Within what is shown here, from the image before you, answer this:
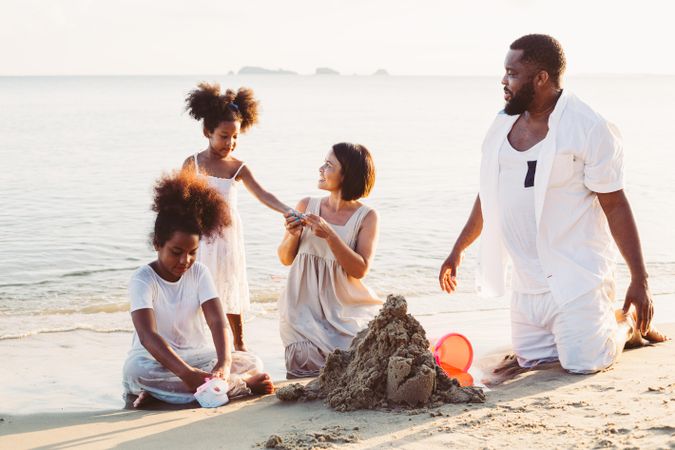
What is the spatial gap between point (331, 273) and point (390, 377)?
1.52 metres

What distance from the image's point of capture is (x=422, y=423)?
12.3 ft

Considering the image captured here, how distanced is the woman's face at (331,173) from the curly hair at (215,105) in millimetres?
993

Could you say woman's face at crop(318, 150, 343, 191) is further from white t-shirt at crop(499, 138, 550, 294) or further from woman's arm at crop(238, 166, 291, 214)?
white t-shirt at crop(499, 138, 550, 294)

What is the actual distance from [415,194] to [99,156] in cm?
1031

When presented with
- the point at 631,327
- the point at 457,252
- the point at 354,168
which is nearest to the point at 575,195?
the point at 457,252

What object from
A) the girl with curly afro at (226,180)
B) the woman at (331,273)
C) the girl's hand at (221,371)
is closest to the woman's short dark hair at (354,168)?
the woman at (331,273)

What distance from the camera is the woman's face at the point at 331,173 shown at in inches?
214

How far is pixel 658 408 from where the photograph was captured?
146 inches

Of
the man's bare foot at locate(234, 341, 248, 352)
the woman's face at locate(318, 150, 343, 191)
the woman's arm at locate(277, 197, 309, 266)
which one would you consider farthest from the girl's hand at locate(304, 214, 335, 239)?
the man's bare foot at locate(234, 341, 248, 352)

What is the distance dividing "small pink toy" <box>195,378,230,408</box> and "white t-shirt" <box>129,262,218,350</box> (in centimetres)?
45

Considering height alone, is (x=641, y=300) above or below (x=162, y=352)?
above

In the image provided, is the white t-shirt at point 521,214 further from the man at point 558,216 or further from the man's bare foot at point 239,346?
the man's bare foot at point 239,346

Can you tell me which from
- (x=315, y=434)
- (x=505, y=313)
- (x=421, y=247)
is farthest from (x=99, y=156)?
(x=315, y=434)

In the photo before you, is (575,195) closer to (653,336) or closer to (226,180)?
(653,336)
